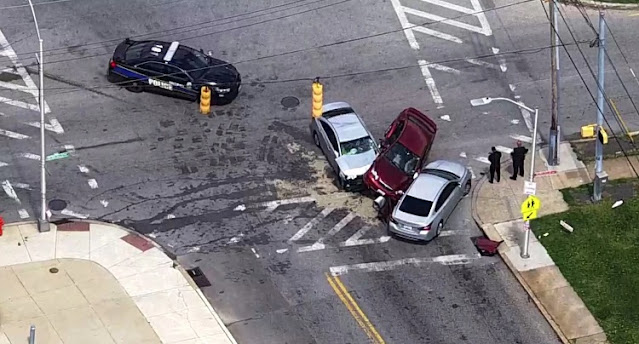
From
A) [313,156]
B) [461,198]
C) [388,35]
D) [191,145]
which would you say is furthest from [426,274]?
[388,35]

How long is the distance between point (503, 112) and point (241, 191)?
36.1ft

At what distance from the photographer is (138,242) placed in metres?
43.2

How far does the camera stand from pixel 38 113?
48.4m

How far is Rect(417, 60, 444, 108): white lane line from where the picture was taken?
49969mm

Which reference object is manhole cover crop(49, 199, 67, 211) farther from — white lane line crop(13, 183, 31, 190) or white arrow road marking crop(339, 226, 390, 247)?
white arrow road marking crop(339, 226, 390, 247)

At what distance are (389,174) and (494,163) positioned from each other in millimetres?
3956

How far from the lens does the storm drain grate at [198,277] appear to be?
41781mm

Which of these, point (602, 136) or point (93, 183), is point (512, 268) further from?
point (93, 183)

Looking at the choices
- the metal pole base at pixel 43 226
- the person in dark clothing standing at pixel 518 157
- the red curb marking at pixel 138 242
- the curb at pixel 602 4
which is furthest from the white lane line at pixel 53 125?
the curb at pixel 602 4

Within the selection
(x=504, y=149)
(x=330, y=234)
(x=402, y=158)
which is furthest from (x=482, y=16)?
(x=330, y=234)

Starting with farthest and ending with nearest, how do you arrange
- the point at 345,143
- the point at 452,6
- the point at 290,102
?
the point at 452,6, the point at 290,102, the point at 345,143

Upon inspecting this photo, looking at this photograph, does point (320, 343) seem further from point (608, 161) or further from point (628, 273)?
point (608, 161)

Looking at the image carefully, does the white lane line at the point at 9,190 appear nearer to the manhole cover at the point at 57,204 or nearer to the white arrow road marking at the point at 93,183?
the manhole cover at the point at 57,204

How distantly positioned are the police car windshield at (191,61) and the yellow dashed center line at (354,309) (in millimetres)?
11307
